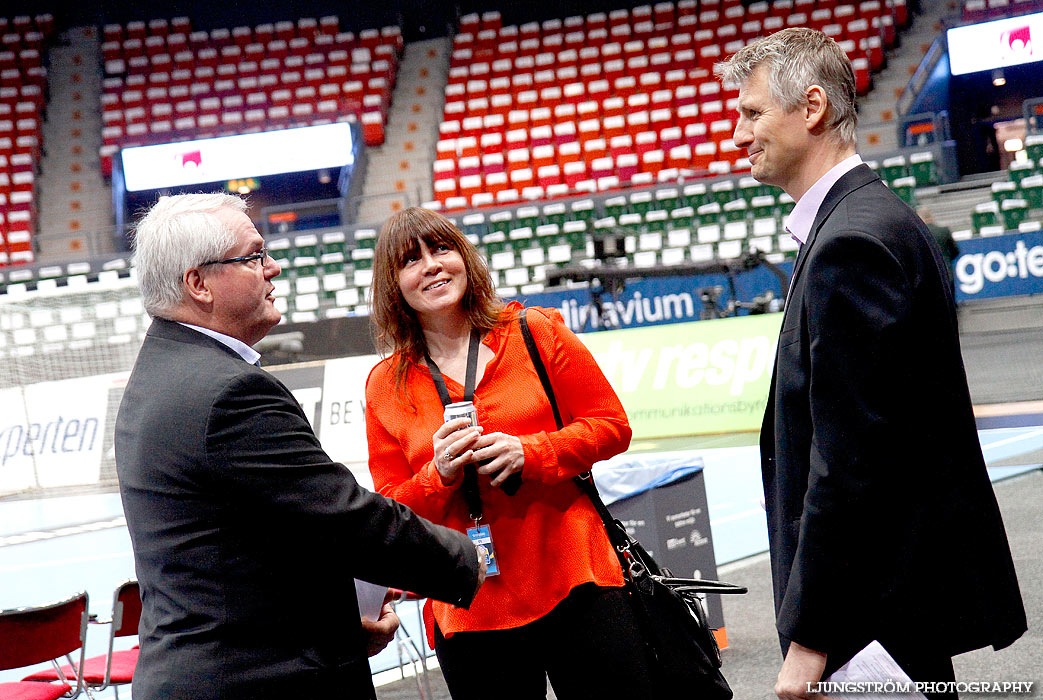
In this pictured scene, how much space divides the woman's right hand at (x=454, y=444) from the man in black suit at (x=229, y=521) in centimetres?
30

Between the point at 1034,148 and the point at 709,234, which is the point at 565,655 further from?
the point at 1034,148

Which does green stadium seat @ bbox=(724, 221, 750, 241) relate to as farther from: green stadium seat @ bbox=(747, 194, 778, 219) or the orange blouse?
the orange blouse

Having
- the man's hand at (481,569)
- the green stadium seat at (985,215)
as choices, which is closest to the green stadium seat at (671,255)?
the green stadium seat at (985,215)

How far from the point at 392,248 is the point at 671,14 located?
20.8 metres

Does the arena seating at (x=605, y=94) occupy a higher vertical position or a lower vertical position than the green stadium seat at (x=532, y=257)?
higher

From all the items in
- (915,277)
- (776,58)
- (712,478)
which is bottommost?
(712,478)

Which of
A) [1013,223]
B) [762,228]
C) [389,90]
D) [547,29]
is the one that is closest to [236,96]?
[389,90]

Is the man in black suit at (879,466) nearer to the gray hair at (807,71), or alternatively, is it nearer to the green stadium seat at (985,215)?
the gray hair at (807,71)

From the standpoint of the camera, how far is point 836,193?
1635mm

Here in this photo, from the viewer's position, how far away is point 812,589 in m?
1.48

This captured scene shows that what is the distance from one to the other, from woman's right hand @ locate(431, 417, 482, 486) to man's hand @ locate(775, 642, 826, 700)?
811 mm

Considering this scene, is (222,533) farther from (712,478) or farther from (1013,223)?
(1013,223)

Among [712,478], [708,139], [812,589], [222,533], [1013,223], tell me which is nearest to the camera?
[812,589]

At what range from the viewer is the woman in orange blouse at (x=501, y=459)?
6.95 ft
